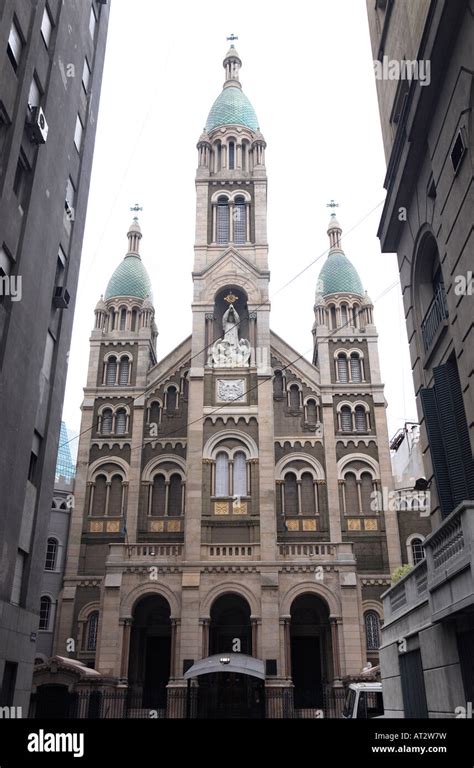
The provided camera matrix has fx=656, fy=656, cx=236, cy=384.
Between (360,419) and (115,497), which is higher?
(360,419)

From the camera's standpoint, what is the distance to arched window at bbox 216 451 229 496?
1426 inches

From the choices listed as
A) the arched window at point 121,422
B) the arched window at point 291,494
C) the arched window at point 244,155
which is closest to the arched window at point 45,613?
the arched window at point 121,422

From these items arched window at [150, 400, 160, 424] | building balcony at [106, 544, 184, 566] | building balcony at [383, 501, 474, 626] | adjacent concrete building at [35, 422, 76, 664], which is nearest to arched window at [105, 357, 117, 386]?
arched window at [150, 400, 160, 424]

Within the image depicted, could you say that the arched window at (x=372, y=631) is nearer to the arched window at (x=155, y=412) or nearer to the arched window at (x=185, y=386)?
the arched window at (x=185, y=386)

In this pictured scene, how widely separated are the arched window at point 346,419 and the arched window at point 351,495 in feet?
9.36

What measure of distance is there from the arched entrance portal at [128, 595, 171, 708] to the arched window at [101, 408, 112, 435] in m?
10.5

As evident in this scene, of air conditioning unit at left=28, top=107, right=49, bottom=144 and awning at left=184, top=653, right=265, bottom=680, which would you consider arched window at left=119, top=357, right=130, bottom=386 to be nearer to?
awning at left=184, top=653, right=265, bottom=680

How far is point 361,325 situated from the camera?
42656 mm

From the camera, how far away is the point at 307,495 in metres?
37.5

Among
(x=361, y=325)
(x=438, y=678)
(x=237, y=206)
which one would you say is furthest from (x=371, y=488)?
(x=438, y=678)

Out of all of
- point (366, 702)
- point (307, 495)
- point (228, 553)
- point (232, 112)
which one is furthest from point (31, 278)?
point (232, 112)

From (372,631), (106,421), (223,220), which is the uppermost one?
(223,220)

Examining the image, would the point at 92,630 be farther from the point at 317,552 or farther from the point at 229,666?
the point at 317,552

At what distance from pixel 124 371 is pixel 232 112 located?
2136 cm
